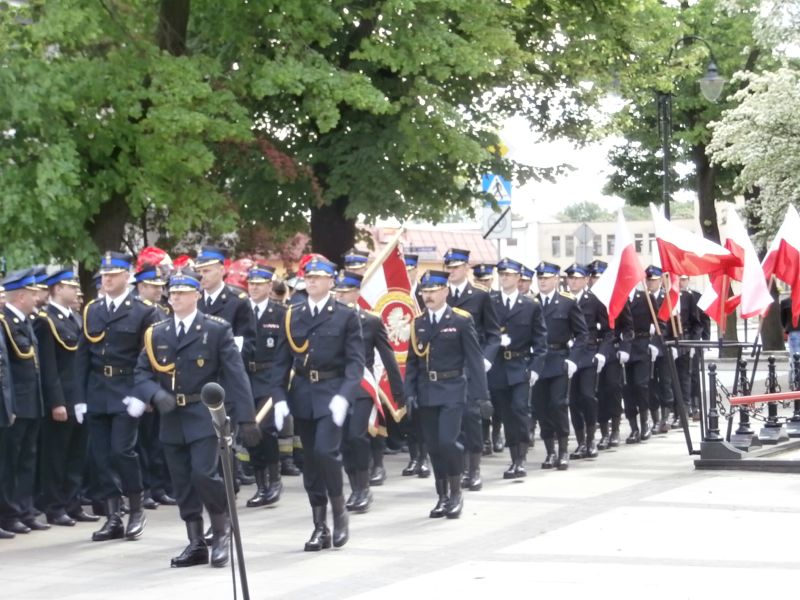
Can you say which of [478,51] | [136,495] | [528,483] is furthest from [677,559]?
[478,51]

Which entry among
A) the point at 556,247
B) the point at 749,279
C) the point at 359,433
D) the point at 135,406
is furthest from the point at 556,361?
the point at 556,247

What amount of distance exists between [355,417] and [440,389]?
30.0 inches

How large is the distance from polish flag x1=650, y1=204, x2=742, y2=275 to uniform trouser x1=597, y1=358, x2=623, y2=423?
224 cm

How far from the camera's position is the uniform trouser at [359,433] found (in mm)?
14117

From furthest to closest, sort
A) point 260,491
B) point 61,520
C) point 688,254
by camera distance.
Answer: point 688,254, point 260,491, point 61,520

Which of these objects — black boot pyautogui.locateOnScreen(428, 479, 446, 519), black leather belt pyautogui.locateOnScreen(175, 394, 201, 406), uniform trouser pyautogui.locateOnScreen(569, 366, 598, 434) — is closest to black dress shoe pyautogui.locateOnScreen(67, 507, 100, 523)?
black boot pyautogui.locateOnScreen(428, 479, 446, 519)

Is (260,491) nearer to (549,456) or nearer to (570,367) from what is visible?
(549,456)

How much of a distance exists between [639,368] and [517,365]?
13.8ft

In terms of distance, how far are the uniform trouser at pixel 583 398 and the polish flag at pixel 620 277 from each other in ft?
2.62

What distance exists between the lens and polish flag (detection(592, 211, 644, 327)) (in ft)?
60.0

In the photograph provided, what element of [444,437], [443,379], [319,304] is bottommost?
[444,437]

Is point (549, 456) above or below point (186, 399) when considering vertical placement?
below

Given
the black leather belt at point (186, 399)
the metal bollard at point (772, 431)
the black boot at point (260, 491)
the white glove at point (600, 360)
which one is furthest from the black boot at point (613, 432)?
the black leather belt at point (186, 399)

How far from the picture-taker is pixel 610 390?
2002 centimetres
